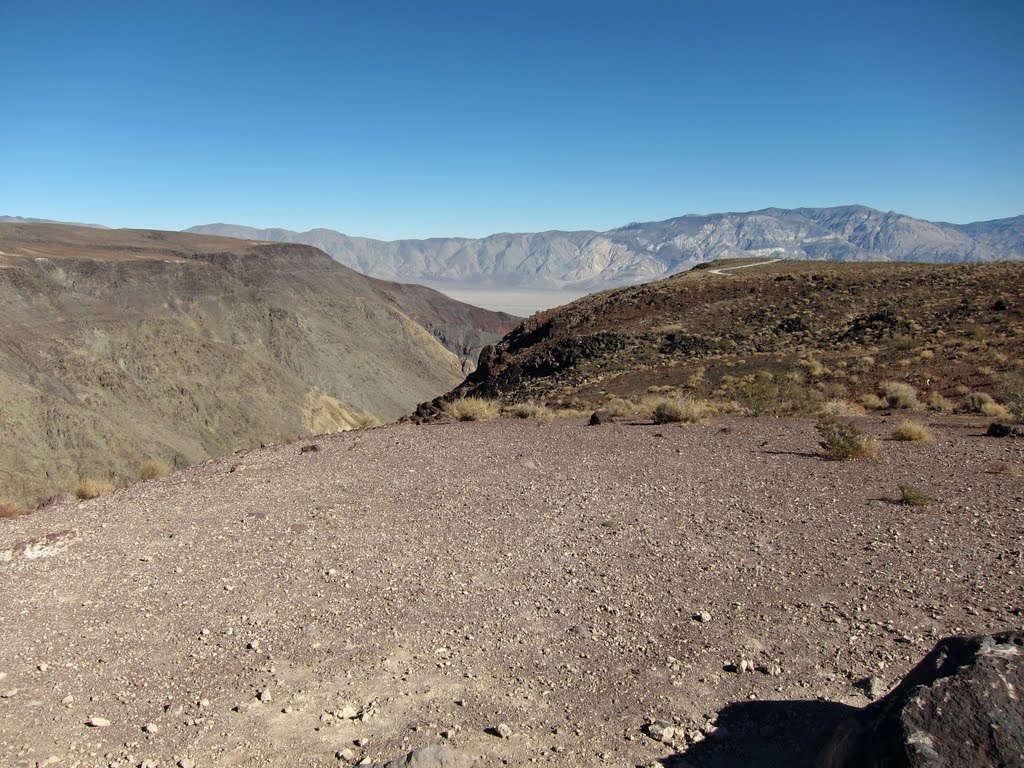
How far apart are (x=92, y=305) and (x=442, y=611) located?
178ft

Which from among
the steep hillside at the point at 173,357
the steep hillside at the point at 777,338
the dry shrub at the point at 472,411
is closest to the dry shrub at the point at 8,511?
the dry shrub at the point at 472,411

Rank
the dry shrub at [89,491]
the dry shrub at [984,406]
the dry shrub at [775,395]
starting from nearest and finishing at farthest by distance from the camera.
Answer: the dry shrub at [89,491], the dry shrub at [984,406], the dry shrub at [775,395]

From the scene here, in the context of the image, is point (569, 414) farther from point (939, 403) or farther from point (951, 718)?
point (951, 718)

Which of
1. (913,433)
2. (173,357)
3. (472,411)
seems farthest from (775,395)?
(173,357)

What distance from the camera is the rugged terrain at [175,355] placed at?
37.0 metres

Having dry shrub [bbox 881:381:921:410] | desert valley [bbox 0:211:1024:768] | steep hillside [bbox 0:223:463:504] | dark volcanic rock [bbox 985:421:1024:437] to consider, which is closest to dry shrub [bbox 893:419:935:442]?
desert valley [bbox 0:211:1024:768]

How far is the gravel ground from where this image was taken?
4.46 meters

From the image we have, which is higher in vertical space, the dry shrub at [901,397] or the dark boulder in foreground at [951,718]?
the dark boulder in foreground at [951,718]

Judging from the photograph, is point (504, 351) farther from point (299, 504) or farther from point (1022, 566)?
point (1022, 566)

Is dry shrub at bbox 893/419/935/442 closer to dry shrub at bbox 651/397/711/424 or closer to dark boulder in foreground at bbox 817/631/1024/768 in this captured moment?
dry shrub at bbox 651/397/711/424

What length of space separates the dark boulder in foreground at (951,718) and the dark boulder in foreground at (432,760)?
1.97 meters

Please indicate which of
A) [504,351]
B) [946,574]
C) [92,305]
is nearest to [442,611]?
[946,574]

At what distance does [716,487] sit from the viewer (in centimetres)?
996

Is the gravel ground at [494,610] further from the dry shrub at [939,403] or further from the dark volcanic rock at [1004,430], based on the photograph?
the dry shrub at [939,403]
